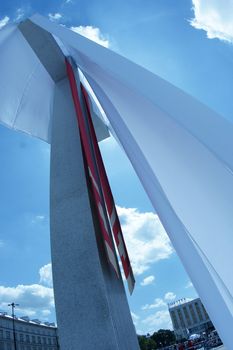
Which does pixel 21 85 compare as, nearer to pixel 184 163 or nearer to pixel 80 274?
pixel 80 274

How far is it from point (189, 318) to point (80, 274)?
112649 millimetres

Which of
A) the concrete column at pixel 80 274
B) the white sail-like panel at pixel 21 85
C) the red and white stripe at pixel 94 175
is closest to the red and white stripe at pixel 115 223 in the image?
the red and white stripe at pixel 94 175

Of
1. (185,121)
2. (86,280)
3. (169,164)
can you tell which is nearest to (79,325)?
(86,280)

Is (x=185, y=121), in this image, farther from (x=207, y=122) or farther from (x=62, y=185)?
(x=62, y=185)

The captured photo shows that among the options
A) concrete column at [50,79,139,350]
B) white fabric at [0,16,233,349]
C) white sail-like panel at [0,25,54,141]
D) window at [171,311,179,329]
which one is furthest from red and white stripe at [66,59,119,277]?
window at [171,311,179,329]

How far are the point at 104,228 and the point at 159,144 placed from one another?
190 cm

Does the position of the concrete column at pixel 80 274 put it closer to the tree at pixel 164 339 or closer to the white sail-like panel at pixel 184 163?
the white sail-like panel at pixel 184 163

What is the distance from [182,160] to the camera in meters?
5.97

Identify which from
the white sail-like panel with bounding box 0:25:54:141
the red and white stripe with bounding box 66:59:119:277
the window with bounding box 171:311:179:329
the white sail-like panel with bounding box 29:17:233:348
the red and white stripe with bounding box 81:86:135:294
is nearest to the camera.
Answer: the white sail-like panel with bounding box 29:17:233:348

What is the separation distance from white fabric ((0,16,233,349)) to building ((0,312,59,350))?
2407 inches

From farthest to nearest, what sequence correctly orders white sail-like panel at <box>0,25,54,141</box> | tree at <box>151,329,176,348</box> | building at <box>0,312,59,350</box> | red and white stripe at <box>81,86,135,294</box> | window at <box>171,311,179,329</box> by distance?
window at <box>171,311,179,329</box> < tree at <box>151,329,176,348</box> < building at <box>0,312,59,350</box> < white sail-like panel at <box>0,25,54,141</box> < red and white stripe at <box>81,86,135,294</box>

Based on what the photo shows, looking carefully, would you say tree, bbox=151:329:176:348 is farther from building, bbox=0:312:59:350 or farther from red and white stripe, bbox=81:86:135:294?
red and white stripe, bbox=81:86:135:294

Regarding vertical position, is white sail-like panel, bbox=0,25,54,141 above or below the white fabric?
above

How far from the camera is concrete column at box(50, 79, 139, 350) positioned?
6.09 metres
